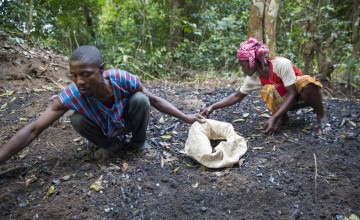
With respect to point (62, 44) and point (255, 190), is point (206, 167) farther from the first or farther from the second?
point (62, 44)

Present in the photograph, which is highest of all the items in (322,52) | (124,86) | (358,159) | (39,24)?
(39,24)

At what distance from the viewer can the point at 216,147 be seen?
8.62 feet

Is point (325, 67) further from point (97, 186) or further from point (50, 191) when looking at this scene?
point (50, 191)

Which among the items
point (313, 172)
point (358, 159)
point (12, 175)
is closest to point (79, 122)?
point (12, 175)

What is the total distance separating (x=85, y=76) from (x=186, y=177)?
1093 millimetres

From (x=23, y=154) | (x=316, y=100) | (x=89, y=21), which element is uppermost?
(x=89, y=21)

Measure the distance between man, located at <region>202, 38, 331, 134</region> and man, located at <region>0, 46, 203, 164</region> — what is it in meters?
0.70

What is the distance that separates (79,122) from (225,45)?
5.17m

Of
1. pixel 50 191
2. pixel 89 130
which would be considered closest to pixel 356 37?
pixel 89 130

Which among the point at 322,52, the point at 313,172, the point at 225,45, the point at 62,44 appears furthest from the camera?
the point at 62,44

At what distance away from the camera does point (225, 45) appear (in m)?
7.04

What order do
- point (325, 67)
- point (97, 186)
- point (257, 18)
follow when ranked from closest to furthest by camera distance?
1. point (97, 186)
2. point (325, 67)
3. point (257, 18)

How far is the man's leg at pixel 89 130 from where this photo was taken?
96.8 inches

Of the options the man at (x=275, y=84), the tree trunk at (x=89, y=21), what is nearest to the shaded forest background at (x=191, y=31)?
the tree trunk at (x=89, y=21)
